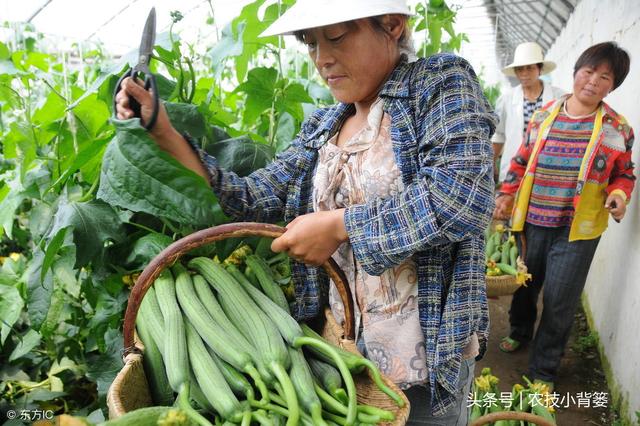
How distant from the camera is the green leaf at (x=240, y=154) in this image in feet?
5.87

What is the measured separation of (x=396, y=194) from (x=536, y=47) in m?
3.85

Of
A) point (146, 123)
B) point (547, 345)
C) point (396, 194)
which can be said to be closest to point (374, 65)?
point (396, 194)

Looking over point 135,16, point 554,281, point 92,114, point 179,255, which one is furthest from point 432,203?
point 135,16

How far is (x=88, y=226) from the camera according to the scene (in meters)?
1.51

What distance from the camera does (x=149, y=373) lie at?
1.21 m

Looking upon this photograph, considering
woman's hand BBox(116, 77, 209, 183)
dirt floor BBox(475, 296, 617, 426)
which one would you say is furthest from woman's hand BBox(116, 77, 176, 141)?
dirt floor BBox(475, 296, 617, 426)

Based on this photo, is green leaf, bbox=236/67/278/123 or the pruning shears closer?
the pruning shears

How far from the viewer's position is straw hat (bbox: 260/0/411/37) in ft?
3.70

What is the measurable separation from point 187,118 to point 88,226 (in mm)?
424

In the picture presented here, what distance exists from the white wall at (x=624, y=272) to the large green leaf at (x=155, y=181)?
2.45 m

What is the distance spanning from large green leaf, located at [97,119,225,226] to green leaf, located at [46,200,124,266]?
32cm

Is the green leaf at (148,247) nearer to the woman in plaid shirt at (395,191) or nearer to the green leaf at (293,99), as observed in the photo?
the woman in plaid shirt at (395,191)

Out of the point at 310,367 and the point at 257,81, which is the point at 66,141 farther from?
the point at 310,367

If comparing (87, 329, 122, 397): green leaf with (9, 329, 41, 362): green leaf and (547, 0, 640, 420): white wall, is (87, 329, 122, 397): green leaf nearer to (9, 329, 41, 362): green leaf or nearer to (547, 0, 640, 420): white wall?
(9, 329, 41, 362): green leaf
